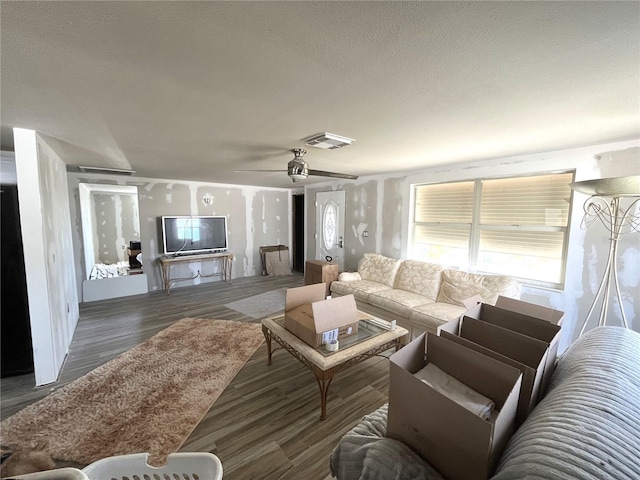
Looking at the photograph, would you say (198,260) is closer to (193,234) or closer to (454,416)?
(193,234)

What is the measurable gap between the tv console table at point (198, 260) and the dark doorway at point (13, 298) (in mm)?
2341

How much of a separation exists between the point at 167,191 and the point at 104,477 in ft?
16.9

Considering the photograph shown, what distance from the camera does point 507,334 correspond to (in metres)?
1.08

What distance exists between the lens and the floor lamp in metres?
1.64

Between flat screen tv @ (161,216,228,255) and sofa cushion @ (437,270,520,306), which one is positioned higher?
flat screen tv @ (161,216,228,255)

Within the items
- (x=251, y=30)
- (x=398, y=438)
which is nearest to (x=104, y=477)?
(x=398, y=438)

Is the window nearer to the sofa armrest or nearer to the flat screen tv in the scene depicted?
the sofa armrest

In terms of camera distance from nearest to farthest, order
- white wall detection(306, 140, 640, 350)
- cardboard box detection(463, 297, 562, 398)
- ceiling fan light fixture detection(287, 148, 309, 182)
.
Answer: cardboard box detection(463, 297, 562, 398), white wall detection(306, 140, 640, 350), ceiling fan light fixture detection(287, 148, 309, 182)

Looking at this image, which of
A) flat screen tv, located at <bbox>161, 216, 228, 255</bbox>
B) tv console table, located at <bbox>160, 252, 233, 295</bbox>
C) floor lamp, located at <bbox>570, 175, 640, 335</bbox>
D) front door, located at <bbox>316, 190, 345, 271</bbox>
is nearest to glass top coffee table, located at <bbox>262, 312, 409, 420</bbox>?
floor lamp, located at <bbox>570, 175, 640, 335</bbox>

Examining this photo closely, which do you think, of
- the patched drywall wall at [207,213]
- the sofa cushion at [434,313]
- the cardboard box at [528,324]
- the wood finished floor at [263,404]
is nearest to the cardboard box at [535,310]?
the cardboard box at [528,324]

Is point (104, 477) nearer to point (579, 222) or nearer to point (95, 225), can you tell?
point (579, 222)

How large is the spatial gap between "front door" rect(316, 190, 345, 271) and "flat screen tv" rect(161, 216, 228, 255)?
7.04ft

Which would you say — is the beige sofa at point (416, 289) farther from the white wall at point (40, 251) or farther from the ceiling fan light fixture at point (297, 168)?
the white wall at point (40, 251)

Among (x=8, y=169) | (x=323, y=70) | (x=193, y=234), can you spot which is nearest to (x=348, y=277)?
(x=323, y=70)
